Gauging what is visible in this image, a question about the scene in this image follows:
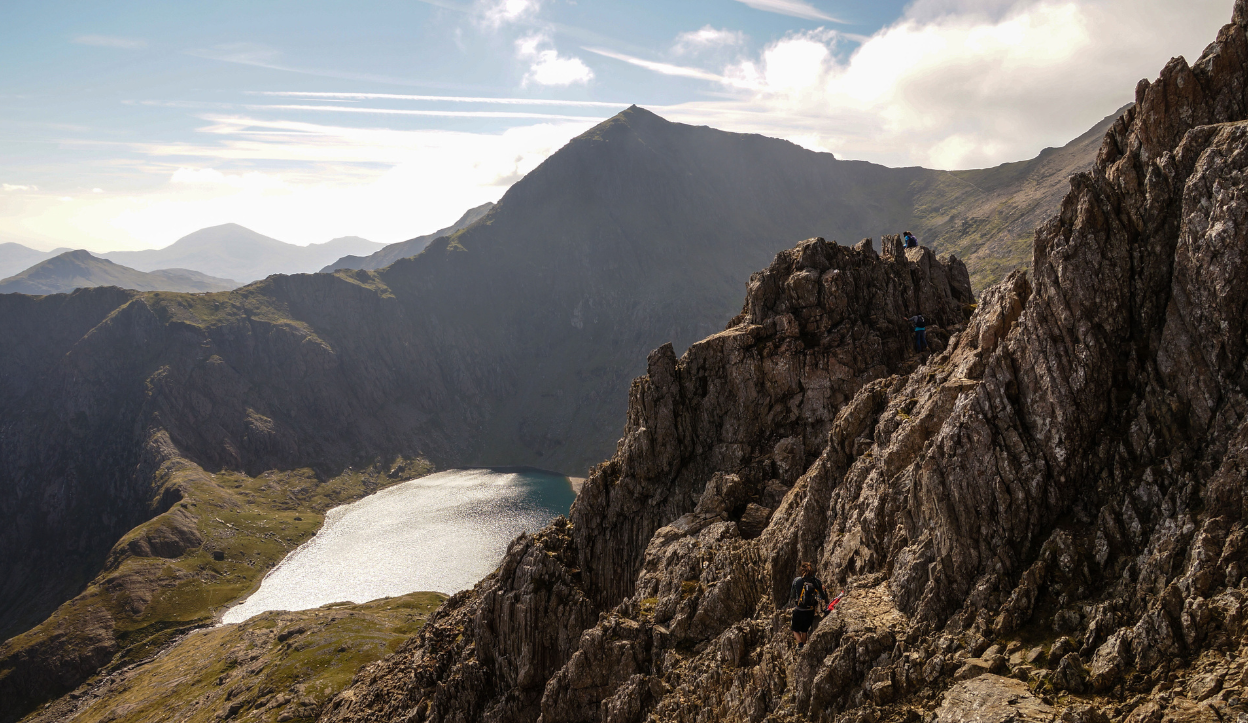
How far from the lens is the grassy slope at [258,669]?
4380 inches

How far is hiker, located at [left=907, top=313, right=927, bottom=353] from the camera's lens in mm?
50312

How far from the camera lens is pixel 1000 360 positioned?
92.9ft

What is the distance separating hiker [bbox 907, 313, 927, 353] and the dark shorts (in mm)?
28414

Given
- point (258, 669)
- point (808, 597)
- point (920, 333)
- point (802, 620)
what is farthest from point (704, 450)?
point (258, 669)

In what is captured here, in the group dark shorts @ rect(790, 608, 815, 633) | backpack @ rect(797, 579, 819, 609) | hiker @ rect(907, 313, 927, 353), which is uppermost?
hiker @ rect(907, 313, 927, 353)

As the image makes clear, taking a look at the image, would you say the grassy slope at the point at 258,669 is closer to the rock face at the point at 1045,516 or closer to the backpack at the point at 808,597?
the rock face at the point at 1045,516

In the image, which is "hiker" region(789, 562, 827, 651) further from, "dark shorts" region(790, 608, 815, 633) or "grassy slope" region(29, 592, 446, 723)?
"grassy slope" region(29, 592, 446, 723)

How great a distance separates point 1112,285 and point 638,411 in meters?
43.8

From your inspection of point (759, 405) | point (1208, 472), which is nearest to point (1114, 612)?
point (1208, 472)

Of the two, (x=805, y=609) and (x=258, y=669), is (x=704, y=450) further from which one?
(x=258, y=669)

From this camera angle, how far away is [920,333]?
51031mm

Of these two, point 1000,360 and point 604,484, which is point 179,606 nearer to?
point 604,484

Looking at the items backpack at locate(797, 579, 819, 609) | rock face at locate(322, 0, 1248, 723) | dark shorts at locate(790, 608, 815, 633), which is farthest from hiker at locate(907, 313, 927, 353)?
dark shorts at locate(790, 608, 815, 633)

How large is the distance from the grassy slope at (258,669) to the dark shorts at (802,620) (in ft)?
331
